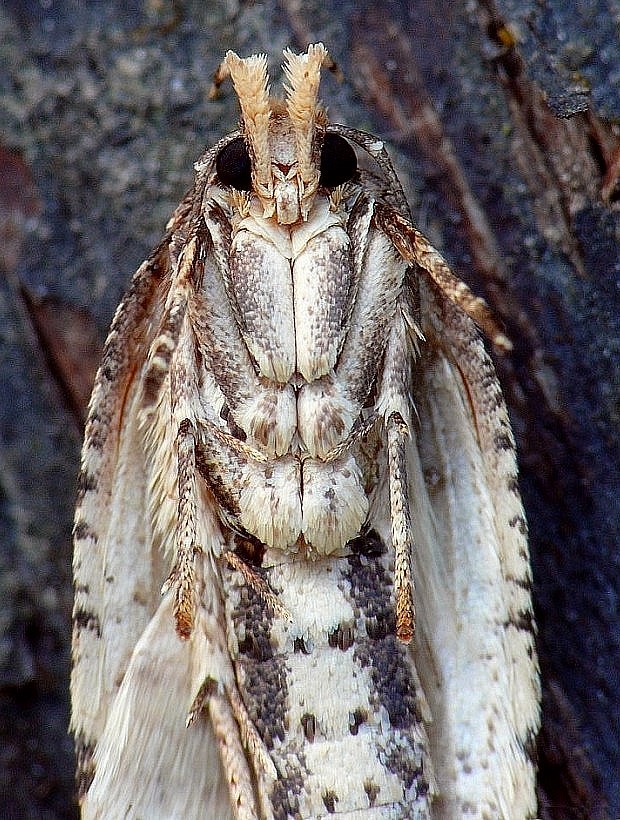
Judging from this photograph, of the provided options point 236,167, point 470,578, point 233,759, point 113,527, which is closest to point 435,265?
point 236,167

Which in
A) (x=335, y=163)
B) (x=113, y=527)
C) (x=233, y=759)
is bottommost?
(x=233, y=759)

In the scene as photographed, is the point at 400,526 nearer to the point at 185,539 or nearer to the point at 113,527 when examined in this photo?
the point at 185,539

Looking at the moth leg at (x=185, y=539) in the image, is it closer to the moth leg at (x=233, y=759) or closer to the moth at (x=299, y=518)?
the moth at (x=299, y=518)

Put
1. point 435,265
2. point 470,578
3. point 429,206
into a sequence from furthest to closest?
1. point 429,206
2. point 470,578
3. point 435,265

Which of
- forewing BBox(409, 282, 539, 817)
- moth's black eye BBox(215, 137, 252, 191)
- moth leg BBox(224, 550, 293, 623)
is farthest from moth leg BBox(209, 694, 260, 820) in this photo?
moth's black eye BBox(215, 137, 252, 191)

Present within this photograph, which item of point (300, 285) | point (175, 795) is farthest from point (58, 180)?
point (175, 795)

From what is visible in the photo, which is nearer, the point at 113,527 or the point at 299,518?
the point at 299,518

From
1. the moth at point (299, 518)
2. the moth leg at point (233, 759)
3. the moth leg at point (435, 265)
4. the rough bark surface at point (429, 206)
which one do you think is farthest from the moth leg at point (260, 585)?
the rough bark surface at point (429, 206)
